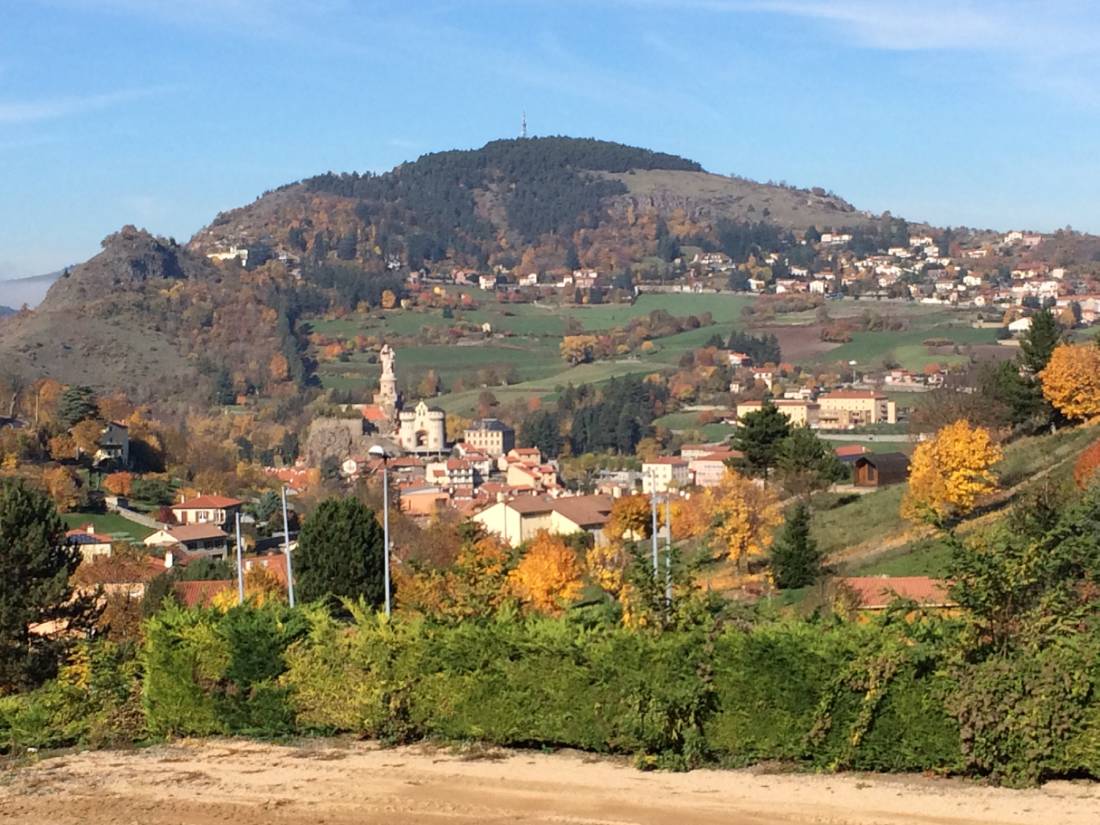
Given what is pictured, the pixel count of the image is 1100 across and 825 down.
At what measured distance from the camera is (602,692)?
10891 millimetres

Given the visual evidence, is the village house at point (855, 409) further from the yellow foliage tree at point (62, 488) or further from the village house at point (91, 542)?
the village house at point (91, 542)

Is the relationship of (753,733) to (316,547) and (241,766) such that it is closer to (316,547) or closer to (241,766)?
(241,766)

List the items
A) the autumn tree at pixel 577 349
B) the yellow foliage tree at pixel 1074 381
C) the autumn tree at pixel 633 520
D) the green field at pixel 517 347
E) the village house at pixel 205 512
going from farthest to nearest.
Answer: the autumn tree at pixel 577 349, the green field at pixel 517 347, the village house at pixel 205 512, the autumn tree at pixel 633 520, the yellow foliage tree at pixel 1074 381

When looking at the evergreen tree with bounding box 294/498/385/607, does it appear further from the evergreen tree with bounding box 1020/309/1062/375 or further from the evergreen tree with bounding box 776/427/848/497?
the evergreen tree with bounding box 1020/309/1062/375

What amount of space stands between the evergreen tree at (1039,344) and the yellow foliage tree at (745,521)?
339 inches

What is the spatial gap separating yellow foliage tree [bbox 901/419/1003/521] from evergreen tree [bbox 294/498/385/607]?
10.9 metres

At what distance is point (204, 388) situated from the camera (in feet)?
428

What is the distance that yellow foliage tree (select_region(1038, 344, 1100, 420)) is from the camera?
131 feet

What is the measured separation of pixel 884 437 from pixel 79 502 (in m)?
39.2

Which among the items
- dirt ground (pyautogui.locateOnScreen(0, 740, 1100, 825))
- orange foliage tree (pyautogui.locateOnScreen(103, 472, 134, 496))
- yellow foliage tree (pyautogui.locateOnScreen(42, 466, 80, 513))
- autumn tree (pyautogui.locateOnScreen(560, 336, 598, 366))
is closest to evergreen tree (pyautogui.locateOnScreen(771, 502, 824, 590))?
dirt ground (pyautogui.locateOnScreen(0, 740, 1100, 825))

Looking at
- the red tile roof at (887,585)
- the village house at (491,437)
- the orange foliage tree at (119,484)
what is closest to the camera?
the red tile roof at (887,585)

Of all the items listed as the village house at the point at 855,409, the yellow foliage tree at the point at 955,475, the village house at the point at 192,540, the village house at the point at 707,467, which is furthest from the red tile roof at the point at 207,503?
the village house at the point at 855,409

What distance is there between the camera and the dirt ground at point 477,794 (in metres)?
9.40

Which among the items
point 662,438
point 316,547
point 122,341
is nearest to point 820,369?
point 662,438
